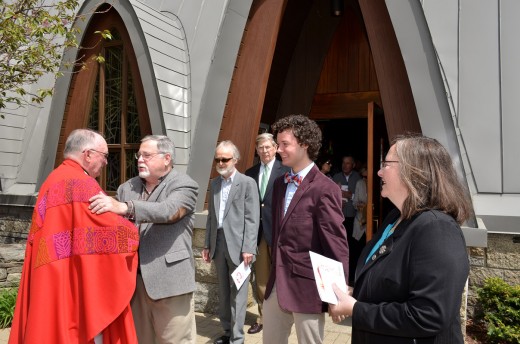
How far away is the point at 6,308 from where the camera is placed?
512 centimetres

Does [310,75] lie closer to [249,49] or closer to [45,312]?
[249,49]

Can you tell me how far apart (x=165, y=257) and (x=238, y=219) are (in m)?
1.46

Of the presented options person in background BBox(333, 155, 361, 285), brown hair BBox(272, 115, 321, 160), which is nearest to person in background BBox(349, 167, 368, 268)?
person in background BBox(333, 155, 361, 285)

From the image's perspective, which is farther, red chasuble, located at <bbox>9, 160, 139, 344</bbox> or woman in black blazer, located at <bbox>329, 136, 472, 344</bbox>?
red chasuble, located at <bbox>9, 160, 139, 344</bbox>

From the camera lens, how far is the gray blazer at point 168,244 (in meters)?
2.79

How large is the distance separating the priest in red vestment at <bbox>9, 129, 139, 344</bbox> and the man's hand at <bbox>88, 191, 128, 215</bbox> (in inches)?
1.5

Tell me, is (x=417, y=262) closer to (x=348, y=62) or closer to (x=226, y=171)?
(x=226, y=171)

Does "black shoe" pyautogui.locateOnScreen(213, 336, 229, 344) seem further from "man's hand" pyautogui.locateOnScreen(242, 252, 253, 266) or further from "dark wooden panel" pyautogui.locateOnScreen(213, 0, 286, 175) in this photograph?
"dark wooden panel" pyautogui.locateOnScreen(213, 0, 286, 175)

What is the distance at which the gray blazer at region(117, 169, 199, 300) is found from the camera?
9.14 feet

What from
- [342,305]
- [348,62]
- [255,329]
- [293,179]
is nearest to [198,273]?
[255,329]

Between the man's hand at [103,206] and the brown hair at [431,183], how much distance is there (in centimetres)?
170

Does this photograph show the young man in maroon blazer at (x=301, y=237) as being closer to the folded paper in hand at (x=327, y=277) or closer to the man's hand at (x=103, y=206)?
the folded paper in hand at (x=327, y=277)

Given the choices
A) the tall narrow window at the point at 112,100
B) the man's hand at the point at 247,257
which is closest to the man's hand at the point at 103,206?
the man's hand at the point at 247,257

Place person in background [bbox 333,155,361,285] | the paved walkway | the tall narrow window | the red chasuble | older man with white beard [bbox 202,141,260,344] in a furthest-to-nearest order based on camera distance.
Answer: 1. person in background [bbox 333,155,361,285]
2. the tall narrow window
3. the paved walkway
4. older man with white beard [bbox 202,141,260,344]
5. the red chasuble
